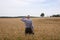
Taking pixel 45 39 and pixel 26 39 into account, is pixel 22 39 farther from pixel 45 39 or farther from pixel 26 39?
pixel 45 39

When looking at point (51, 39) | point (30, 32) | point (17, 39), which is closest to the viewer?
point (17, 39)

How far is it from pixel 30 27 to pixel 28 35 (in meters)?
0.49

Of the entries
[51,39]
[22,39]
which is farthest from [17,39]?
[51,39]

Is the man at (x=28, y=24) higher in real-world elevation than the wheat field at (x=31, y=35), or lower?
higher

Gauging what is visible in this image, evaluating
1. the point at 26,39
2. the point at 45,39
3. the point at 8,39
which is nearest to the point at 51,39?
the point at 45,39

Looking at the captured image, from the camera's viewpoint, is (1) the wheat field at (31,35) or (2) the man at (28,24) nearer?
(1) the wheat field at (31,35)

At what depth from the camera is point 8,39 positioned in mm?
11344

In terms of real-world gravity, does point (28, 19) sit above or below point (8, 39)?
above

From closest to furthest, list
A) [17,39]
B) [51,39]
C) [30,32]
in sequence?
[17,39]
[51,39]
[30,32]

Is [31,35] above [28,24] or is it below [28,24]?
below

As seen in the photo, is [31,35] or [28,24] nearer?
[28,24]

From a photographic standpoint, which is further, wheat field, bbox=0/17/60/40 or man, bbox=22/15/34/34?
man, bbox=22/15/34/34

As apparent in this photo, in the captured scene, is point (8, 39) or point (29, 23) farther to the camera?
point (29, 23)

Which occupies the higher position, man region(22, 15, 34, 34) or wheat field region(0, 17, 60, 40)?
man region(22, 15, 34, 34)
